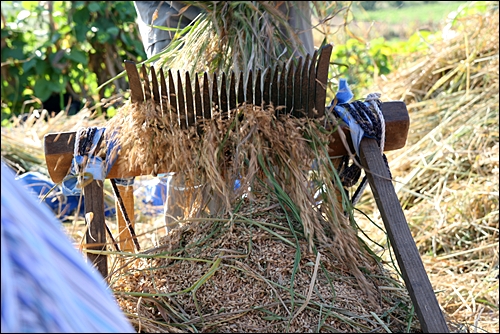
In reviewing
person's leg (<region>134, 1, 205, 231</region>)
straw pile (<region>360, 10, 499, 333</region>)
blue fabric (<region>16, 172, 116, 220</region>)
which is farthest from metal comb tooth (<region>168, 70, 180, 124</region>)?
blue fabric (<region>16, 172, 116, 220</region>)

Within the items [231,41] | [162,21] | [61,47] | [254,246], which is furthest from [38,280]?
[61,47]

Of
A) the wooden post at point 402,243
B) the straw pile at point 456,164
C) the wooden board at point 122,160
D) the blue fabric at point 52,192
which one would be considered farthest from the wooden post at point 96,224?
the blue fabric at point 52,192

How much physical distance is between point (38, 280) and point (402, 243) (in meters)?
0.76

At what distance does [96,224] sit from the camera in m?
1.21

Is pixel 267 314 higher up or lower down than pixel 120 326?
lower down

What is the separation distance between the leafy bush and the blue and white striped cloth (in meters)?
3.92

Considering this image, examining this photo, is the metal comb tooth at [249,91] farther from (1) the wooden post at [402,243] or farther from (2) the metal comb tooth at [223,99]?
(1) the wooden post at [402,243]

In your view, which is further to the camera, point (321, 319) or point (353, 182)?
point (353, 182)

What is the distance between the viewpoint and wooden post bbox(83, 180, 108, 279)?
3.83 feet

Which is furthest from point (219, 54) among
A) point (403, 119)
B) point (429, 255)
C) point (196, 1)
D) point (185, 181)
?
point (429, 255)

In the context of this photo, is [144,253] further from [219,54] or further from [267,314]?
[219,54]

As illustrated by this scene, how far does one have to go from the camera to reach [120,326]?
1.70 ft

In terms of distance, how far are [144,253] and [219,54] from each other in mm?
481

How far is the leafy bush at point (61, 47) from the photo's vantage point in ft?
14.2
